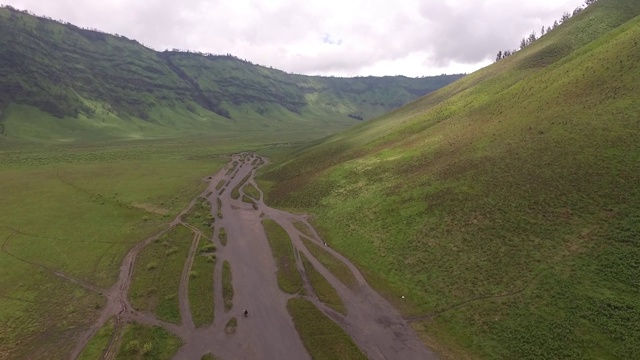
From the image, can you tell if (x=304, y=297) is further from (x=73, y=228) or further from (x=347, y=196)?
(x=73, y=228)

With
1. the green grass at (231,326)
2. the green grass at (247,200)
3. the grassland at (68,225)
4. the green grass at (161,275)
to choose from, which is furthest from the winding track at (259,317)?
the green grass at (247,200)

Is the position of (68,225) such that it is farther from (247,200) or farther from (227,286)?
(227,286)

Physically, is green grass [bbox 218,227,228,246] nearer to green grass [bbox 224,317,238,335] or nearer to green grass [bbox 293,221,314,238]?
green grass [bbox 293,221,314,238]

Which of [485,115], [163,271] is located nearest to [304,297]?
[163,271]

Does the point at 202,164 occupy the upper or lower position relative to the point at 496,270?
upper

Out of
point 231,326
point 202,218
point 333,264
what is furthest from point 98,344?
point 202,218

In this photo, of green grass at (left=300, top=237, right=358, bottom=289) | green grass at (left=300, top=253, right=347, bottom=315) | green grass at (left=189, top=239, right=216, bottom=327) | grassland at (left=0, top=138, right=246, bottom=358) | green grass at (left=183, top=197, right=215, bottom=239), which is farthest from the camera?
green grass at (left=183, top=197, right=215, bottom=239)

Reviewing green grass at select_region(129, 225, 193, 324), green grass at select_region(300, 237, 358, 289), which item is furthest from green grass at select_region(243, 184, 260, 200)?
green grass at select_region(300, 237, 358, 289)
